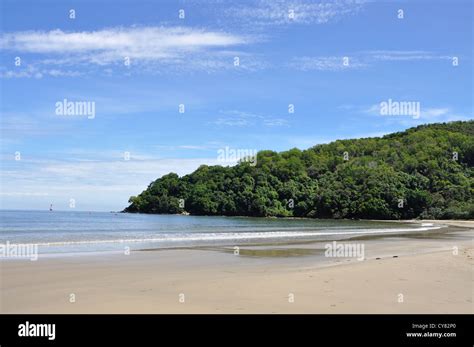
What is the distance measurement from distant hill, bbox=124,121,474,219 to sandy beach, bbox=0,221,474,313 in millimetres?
84988

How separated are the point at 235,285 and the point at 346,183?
357 feet

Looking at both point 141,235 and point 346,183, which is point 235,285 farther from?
point 346,183

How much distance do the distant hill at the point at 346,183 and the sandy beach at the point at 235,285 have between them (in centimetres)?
8499

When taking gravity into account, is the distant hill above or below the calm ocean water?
above

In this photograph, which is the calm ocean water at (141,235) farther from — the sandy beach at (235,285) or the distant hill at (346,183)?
the distant hill at (346,183)

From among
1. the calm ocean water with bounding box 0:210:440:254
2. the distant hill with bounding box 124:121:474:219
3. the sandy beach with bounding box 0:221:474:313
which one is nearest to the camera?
the sandy beach with bounding box 0:221:474:313

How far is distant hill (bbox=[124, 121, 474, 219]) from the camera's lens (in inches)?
4092

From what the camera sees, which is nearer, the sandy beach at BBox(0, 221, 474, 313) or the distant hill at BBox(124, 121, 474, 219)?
the sandy beach at BBox(0, 221, 474, 313)

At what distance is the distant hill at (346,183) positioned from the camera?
341ft

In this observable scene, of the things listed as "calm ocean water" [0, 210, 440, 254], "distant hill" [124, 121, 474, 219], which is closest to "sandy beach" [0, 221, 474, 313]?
"calm ocean water" [0, 210, 440, 254]

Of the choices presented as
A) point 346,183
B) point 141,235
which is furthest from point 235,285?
point 346,183

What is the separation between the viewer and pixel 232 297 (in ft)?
31.0

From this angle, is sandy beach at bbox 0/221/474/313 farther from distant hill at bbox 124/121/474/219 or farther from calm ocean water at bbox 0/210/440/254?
distant hill at bbox 124/121/474/219
